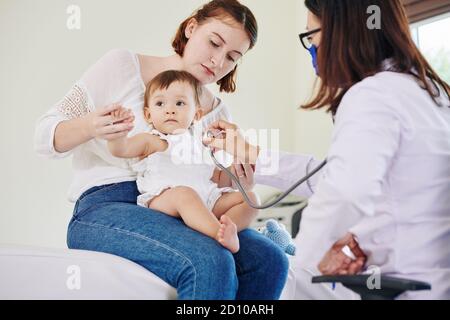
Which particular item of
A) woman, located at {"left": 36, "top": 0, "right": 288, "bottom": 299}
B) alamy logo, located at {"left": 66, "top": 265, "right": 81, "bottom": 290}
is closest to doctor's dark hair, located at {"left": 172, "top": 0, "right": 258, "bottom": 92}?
woman, located at {"left": 36, "top": 0, "right": 288, "bottom": 299}

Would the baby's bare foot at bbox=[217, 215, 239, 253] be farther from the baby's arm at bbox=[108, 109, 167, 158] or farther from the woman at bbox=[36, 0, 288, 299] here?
the baby's arm at bbox=[108, 109, 167, 158]

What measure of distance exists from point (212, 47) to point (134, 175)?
41cm

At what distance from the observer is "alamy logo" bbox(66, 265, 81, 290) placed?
3.56 ft

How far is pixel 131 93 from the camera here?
55.1 inches

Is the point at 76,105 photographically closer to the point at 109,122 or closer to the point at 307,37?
the point at 109,122

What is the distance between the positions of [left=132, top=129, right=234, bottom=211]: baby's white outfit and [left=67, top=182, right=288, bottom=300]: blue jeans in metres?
0.06

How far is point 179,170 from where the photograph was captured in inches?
51.8

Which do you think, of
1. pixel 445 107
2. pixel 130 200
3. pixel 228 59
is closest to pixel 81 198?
pixel 130 200

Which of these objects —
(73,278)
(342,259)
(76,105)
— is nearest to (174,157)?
(76,105)

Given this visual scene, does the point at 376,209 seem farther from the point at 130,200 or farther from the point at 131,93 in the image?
the point at 131,93

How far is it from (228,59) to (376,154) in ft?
2.48

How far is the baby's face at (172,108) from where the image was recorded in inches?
53.1

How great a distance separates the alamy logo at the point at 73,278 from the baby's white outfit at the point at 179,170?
250mm

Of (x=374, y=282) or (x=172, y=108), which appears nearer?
(x=374, y=282)
